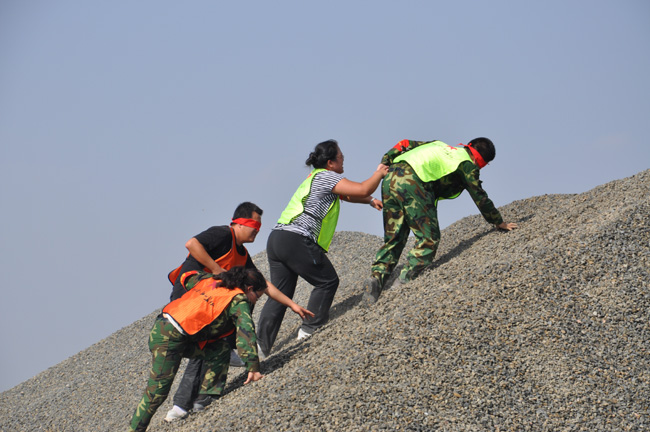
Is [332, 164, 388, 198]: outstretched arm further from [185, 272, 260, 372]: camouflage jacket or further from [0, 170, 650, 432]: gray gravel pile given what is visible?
[185, 272, 260, 372]: camouflage jacket

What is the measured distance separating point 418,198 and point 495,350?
5.94 feet

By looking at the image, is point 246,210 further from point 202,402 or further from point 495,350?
point 495,350

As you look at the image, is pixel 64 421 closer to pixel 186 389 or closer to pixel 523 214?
pixel 186 389

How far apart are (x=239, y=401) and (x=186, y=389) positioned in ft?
1.91

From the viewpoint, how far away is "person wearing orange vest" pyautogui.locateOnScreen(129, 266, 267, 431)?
457 centimetres

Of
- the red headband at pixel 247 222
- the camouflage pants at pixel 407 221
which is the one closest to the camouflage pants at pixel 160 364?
the red headband at pixel 247 222

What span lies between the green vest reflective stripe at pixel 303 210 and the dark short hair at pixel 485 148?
57.5 inches

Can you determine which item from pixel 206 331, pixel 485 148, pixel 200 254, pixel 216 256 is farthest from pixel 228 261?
pixel 485 148

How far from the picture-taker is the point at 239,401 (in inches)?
177

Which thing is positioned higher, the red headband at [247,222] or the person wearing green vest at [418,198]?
the red headband at [247,222]

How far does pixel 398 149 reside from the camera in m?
6.25

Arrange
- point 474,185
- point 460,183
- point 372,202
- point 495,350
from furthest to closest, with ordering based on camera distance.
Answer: point 372,202
point 460,183
point 474,185
point 495,350

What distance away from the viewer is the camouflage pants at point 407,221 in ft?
18.9

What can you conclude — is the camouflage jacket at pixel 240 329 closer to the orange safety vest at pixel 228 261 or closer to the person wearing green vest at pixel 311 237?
the orange safety vest at pixel 228 261
